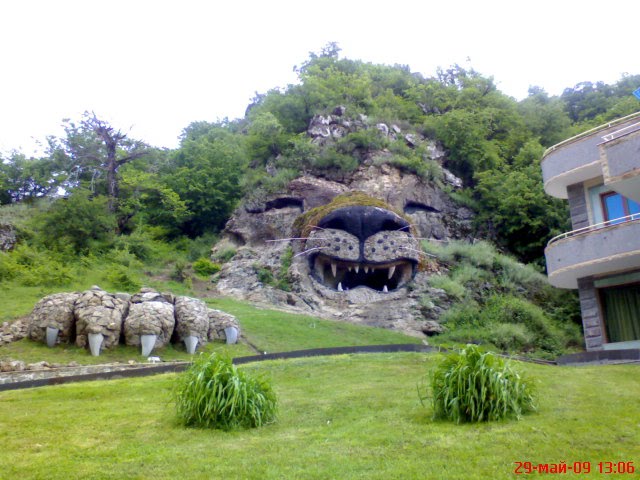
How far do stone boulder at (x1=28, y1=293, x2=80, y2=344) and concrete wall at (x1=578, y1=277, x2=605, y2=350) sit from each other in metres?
15.6

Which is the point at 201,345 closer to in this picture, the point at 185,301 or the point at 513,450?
the point at 185,301

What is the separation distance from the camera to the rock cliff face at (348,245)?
1213 inches

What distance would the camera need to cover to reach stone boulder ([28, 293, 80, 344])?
21.3 meters

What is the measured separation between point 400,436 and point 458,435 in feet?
2.57

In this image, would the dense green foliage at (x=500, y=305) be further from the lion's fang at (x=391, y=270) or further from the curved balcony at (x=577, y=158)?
the curved balcony at (x=577, y=158)

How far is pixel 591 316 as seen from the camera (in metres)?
21.1

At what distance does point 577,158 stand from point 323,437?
1498 cm

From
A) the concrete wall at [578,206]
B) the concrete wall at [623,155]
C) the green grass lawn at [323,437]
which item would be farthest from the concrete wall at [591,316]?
the green grass lawn at [323,437]

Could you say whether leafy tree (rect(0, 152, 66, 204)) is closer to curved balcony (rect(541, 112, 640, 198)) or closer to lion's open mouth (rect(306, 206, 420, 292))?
lion's open mouth (rect(306, 206, 420, 292))

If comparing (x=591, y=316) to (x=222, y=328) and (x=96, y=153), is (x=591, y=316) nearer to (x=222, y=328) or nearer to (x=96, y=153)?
(x=222, y=328)

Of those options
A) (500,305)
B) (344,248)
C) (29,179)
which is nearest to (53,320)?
(344,248)

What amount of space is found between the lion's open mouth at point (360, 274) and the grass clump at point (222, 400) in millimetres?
20886

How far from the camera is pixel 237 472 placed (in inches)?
327

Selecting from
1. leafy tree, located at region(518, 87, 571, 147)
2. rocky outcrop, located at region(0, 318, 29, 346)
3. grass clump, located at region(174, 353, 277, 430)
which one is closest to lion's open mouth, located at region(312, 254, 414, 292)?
rocky outcrop, located at region(0, 318, 29, 346)
